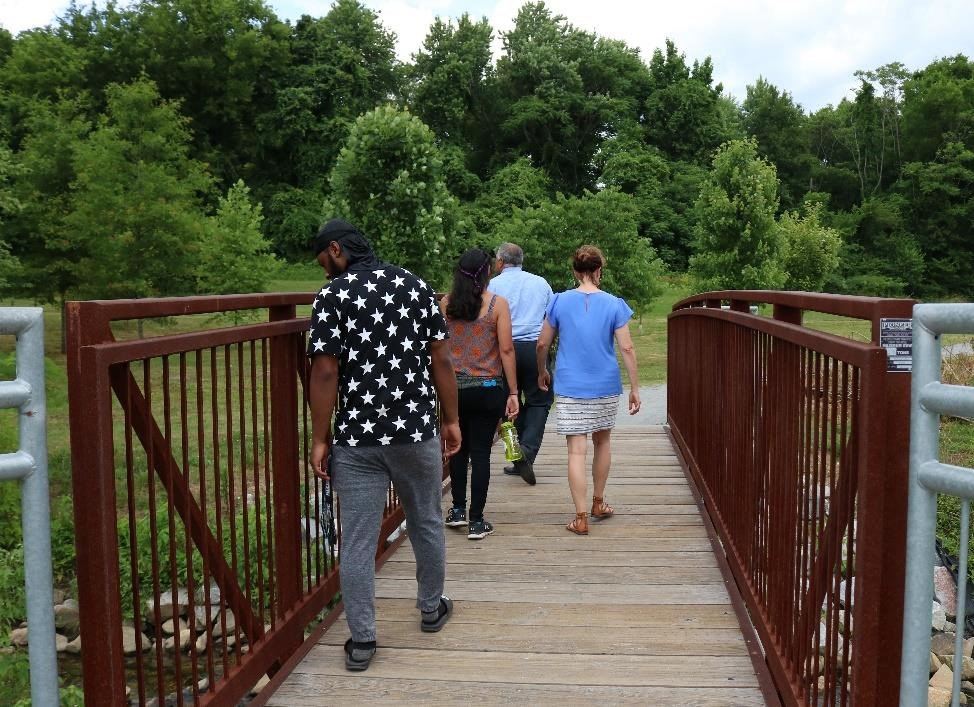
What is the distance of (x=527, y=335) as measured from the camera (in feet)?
22.8

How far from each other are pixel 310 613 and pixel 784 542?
1900mm

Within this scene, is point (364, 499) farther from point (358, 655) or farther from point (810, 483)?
point (810, 483)

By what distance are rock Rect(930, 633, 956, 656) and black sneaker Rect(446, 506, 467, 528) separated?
3.86 meters

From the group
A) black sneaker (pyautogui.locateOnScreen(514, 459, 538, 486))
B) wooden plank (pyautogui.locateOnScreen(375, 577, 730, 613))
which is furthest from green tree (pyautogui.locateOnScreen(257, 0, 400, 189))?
wooden plank (pyautogui.locateOnScreen(375, 577, 730, 613))

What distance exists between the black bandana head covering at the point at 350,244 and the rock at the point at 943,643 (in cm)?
566

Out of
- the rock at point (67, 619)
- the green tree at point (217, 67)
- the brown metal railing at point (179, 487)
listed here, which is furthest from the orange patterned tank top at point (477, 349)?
the green tree at point (217, 67)

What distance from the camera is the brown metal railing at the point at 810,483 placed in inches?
78.3

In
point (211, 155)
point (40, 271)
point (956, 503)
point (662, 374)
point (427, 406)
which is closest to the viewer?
point (427, 406)

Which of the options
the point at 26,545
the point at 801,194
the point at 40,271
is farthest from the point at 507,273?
the point at 801,194

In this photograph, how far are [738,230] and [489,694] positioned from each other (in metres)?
30.1

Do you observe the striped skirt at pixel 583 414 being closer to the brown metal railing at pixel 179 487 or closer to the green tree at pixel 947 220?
the brown metal railing at pixel 179 487

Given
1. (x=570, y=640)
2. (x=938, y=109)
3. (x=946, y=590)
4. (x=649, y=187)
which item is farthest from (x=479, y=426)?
(x=938, y=109)

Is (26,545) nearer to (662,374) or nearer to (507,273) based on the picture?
(507,273)

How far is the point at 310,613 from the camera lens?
12.4ft
